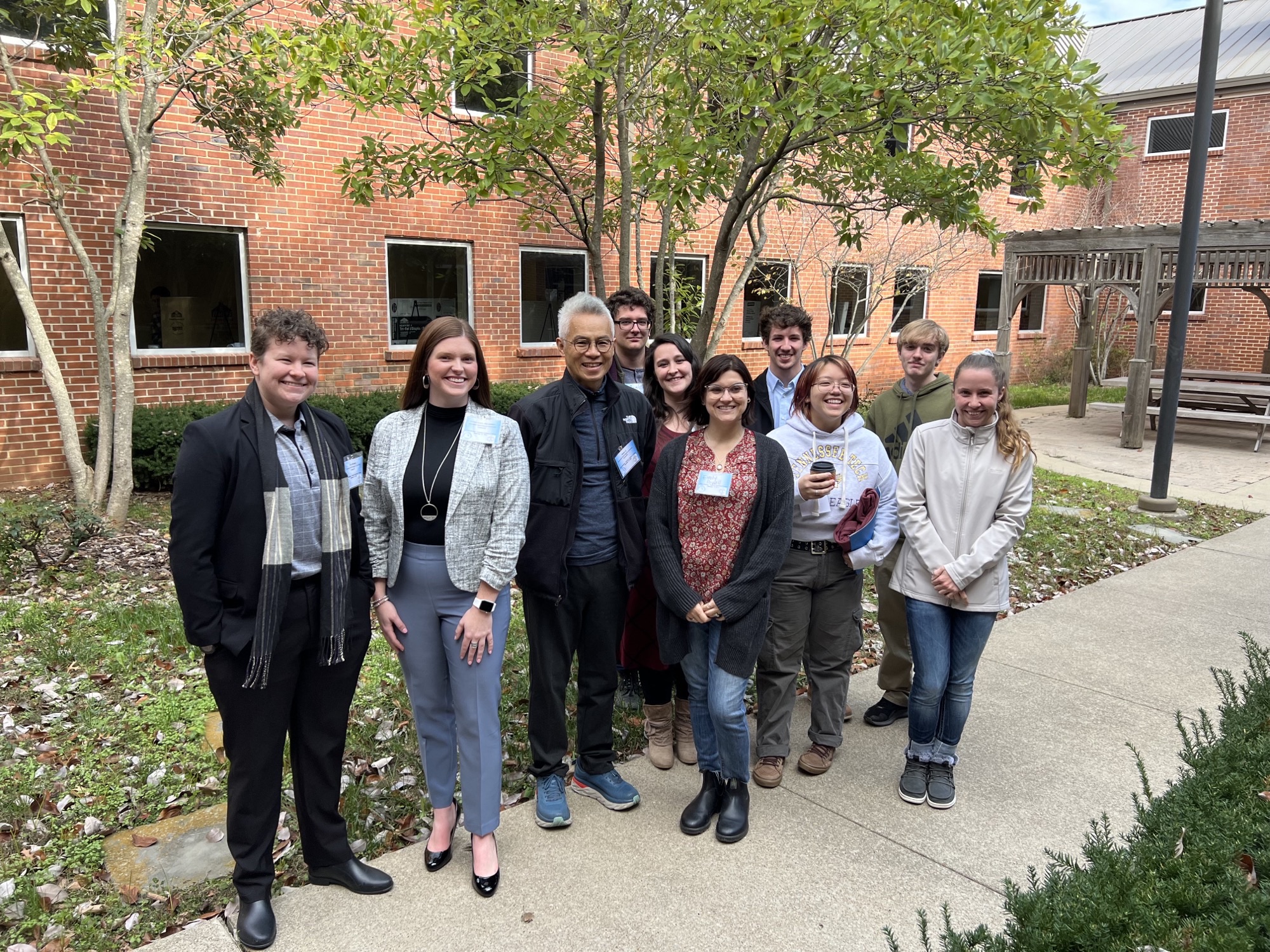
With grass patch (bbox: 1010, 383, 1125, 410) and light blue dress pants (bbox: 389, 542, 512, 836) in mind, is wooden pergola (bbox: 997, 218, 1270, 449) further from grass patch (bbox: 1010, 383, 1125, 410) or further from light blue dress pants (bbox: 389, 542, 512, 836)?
light blue dress pants (bbox: 389, 542, 512, 836)

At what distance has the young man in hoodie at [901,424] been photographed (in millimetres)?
4195

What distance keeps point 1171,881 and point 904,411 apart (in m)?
2.28

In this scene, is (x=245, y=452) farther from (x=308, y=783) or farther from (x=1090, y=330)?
(x=1090, y=330)

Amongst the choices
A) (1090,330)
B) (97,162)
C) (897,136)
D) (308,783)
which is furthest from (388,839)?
(1090,330)

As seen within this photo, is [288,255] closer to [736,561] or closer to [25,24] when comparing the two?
[25,24]

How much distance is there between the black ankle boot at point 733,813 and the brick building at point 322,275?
6010 mm

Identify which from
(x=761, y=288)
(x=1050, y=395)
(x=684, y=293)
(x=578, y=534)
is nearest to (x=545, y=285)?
(x=684, y=293)

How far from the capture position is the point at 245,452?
8.61 ft

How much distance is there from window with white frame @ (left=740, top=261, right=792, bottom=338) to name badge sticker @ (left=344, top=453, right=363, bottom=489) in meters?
12.3

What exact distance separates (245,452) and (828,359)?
2.27 m

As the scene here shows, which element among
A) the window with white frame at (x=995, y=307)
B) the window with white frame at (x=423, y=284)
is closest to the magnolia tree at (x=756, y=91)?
the window with white frame at (x=423, y=284)

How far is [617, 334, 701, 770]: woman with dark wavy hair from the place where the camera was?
148 inches

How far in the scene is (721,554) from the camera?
3.39m

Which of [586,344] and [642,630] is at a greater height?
[586,344]
